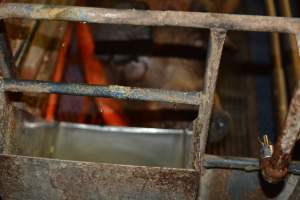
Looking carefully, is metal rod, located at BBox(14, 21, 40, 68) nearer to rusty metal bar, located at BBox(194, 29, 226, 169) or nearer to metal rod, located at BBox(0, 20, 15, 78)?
metal rod, located at BBox(0, 20, 15, 78)

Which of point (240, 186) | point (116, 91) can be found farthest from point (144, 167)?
point (240, 186)

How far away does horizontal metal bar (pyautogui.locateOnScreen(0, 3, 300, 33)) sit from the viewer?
165 centimetres

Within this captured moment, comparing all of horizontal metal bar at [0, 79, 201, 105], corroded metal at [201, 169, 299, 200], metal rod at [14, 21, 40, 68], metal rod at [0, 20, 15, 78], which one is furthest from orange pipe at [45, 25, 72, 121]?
corroded metal at [201, 169, 299, 200]

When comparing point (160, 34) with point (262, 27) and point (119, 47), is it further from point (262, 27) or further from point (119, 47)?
point (262, 27)

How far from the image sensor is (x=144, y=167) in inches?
79.4

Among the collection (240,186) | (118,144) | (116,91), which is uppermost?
(116,91)

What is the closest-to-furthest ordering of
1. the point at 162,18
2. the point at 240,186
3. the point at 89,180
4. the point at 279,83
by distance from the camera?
the point at 162,18, the point at 89,180, the point at 240,186, the point at 279,83

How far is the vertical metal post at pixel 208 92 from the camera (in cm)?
171

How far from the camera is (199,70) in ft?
12.4

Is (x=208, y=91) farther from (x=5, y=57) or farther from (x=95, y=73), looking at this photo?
(x=95, y=73)

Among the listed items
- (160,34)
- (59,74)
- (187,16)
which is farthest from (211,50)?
(59,74)

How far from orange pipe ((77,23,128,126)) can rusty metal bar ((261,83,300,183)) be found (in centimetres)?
196

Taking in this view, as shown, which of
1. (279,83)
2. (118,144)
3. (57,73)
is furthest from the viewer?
(57,73)

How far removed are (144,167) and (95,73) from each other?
6.62ft
